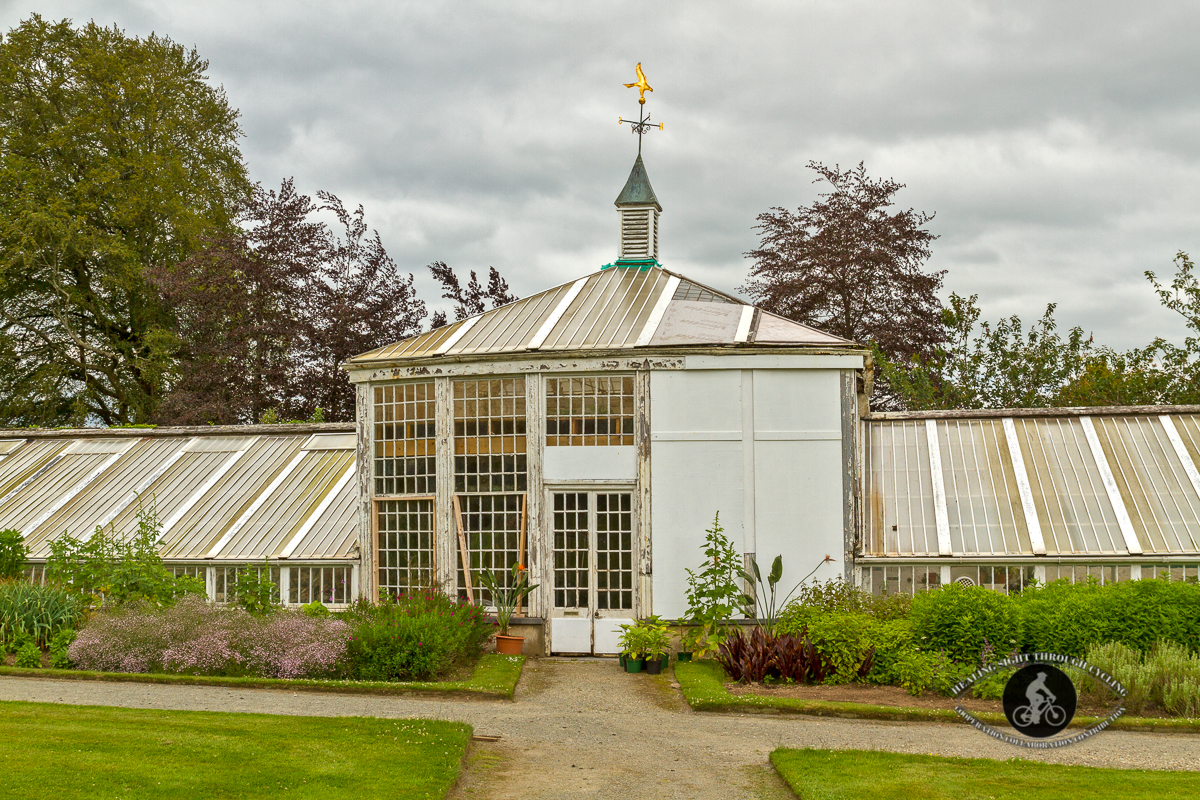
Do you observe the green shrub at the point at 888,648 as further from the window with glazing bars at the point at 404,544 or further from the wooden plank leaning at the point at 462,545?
the window with glazing bars at the point at 404,544

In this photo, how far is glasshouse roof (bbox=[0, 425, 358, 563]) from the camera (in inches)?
679

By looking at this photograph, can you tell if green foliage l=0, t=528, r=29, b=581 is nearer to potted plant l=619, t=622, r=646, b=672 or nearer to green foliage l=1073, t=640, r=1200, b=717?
potted plant l=619, t=622, r=646, b=672

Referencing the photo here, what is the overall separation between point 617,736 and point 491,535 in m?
5.30

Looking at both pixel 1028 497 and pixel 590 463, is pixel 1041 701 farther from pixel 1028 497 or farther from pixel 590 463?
pixel 590 463

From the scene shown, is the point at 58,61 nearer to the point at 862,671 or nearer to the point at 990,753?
the point at 862,671

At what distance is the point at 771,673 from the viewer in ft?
41.5

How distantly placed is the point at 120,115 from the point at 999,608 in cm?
2907

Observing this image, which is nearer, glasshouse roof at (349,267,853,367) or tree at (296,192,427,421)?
glasshouse roof at (349,267,853,367)

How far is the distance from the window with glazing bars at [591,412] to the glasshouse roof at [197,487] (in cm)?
420

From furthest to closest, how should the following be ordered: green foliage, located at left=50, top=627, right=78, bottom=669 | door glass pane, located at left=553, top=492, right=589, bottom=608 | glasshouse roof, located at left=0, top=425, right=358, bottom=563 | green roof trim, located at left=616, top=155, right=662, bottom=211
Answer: green roof trim, located at left=616, top=155, right=662, bottom=211 → glasshouse roof, located at left=0, top=425, right=358, bottom=563 → door glass pane, located at left=553, top=492, right=589, bottom=608 → green foliage, located at left=50, top=627, right=78, bottom=669

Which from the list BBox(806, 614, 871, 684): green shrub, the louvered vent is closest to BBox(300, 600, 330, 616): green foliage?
BBox(806, 614, 871, 684): green shrub

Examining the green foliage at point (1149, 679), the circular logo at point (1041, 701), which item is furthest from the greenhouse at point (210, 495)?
the green foliage at point (1149, 679)

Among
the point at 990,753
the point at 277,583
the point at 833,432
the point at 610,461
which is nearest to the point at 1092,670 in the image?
the point at 990,753

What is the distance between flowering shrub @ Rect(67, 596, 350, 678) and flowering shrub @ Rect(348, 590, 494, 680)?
0.28 metres
